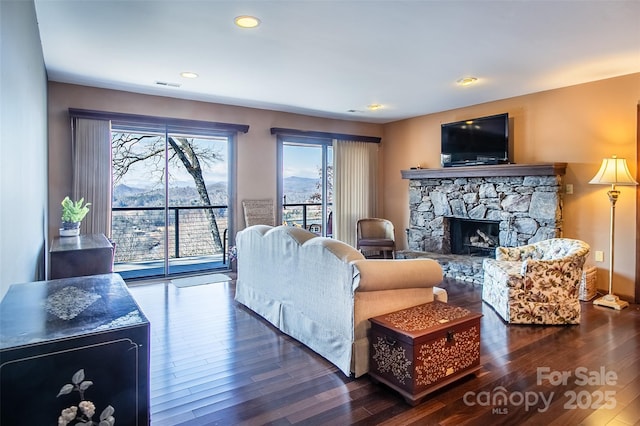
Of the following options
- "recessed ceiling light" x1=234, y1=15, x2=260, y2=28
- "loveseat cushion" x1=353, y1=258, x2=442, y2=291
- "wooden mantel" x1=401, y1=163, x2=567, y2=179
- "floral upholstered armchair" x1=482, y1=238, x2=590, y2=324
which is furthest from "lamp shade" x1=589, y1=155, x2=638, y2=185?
"recessed ceiling light" x1=234, y1=15, x2=260, y2=28

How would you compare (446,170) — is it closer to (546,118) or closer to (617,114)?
(546,118)

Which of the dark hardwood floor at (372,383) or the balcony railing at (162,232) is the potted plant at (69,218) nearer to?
the dark hardwood floor at (372,383)

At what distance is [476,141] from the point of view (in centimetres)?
584

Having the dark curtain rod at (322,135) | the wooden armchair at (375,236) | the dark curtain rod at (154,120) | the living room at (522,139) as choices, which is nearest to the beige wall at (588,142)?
the living room at (522,139)

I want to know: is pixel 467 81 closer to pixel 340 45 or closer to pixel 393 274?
pixel 340 45

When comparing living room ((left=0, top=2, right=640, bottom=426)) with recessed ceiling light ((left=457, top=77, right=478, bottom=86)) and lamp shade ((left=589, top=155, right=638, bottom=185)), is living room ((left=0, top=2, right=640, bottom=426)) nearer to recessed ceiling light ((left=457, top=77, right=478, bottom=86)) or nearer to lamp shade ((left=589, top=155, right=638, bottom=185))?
lamp shade ((left=589, top=155, right=638, bottom=185))

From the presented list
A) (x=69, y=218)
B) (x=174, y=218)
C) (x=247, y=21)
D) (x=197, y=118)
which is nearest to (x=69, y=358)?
(x=247, y=21)

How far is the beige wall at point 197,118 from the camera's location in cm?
486

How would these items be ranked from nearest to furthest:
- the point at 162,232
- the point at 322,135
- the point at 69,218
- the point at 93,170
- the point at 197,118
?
the point at 69,218 < the point at 93,170 < the point at 197,118 < the point at 162,232 < the point at 322,135

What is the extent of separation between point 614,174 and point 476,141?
1.89 m

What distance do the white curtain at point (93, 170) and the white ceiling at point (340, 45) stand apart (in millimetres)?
562

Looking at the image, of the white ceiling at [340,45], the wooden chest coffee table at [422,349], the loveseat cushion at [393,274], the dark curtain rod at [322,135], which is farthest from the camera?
the dark curtain rod at [322,135]

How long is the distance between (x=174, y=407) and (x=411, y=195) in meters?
5.41

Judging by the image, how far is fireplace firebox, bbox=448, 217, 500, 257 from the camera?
5977 mm
